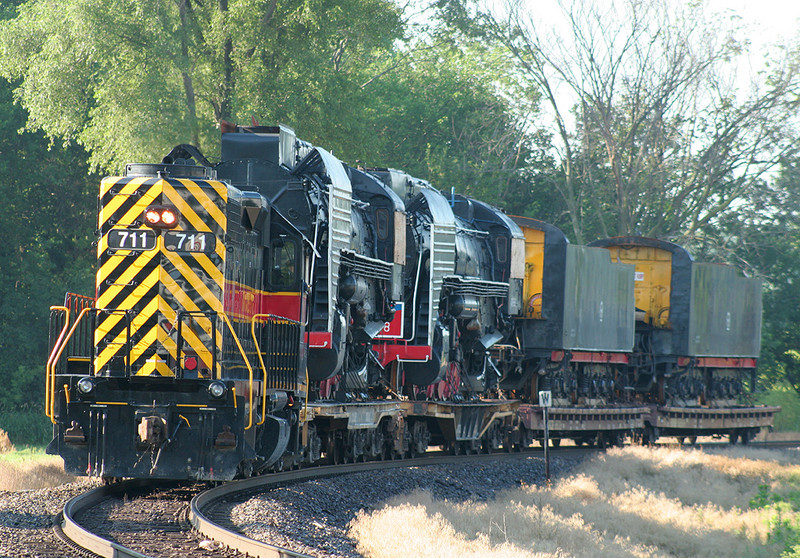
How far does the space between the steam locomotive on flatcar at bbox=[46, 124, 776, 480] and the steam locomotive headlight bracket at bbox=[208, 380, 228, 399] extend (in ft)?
0.07

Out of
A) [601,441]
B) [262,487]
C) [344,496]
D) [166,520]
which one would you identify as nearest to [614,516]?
[344,496]

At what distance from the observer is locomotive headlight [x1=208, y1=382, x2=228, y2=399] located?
33.9 ft

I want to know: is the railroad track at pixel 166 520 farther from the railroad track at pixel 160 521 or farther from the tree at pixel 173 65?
the tree at pixel 173 65

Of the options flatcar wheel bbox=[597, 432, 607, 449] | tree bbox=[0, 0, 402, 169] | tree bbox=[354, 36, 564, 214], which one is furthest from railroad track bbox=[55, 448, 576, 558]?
tree bbox=[354, 36, 564, 214]

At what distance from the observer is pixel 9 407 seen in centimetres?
2755

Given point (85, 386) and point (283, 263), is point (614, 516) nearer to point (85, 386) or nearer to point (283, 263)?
point (283, 263)

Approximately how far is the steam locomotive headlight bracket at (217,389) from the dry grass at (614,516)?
6.21ft

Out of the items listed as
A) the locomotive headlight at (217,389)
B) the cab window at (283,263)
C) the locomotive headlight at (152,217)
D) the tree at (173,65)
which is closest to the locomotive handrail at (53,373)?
the locomotive headlight at (152,217)

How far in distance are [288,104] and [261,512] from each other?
16.0m

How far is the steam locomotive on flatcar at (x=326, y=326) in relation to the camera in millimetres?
10555

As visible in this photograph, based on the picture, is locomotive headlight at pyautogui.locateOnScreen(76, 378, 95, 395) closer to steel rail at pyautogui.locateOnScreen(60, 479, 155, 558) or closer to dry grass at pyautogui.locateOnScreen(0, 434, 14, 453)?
steel rail at pyautogui.locateOnScreen(60, 479, 155, 558)

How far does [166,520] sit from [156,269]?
2788 mm

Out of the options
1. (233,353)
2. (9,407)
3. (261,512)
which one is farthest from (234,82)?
(261,512)

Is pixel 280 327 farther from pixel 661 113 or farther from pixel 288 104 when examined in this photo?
pixel 661 113
